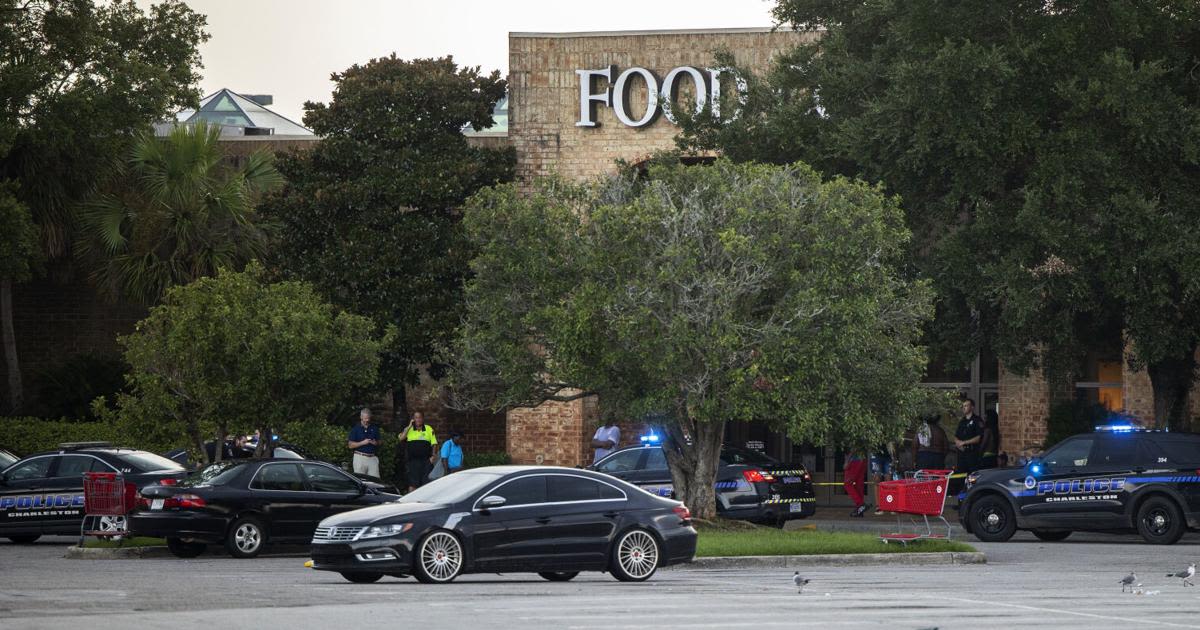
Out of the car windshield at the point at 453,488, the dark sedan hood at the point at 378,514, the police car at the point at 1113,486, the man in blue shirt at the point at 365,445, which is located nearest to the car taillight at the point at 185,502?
the car windshield at the point at 453,488

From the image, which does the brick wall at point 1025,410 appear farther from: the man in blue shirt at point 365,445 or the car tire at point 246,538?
the car tire at point 246,538

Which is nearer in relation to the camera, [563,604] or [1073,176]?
[563,604]

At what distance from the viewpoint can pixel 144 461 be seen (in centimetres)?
2602

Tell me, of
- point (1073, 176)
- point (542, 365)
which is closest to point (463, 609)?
point (542, 365)

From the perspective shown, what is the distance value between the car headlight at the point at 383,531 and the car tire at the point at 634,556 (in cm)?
224

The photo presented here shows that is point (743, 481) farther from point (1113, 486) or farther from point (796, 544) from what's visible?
point (1113, 486)

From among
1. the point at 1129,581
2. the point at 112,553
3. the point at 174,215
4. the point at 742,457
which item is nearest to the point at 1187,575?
the point at 1129,581

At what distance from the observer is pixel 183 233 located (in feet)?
122

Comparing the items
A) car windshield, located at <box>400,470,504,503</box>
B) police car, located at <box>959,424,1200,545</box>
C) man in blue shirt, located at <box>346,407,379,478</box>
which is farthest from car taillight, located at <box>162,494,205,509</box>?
police car, located at <box>959,424,1200,545</box>

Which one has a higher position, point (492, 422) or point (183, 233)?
point (183, 233)

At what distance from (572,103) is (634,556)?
20.0 m

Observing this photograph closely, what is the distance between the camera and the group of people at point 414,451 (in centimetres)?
3078

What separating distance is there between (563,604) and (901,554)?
851 cm

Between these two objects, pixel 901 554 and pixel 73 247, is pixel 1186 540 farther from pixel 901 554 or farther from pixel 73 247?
pixel 73 247
